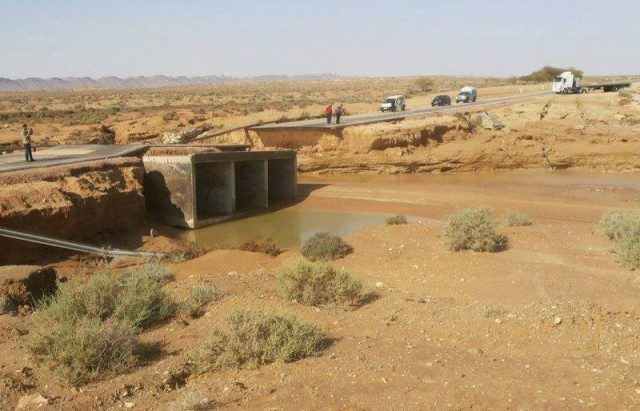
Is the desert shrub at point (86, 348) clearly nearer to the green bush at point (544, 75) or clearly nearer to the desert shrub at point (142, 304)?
the desert shrub at point (142, 304)

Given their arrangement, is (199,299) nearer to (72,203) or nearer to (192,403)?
(192,403)

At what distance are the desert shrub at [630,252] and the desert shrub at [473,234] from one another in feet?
8.85

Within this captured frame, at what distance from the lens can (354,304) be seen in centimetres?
981

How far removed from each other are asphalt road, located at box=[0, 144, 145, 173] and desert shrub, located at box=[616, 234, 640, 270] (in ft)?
55.2

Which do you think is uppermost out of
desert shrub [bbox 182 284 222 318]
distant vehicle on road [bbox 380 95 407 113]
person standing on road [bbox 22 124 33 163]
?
distant vehicle on road [bbox 380 95 407 113]

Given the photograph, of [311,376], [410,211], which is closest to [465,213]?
[410,211]

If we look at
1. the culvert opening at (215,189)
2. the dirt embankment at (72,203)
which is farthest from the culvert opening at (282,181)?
the dirt embankment at (72,203)

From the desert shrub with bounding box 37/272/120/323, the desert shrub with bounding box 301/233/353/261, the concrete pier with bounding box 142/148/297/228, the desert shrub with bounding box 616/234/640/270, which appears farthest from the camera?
the concrete pier with bounding box 142/148/297/228

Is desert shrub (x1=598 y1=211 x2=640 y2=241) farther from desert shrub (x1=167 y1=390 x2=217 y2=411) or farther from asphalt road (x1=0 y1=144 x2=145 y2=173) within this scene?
asphalt road (x1=0 y1=144 x2=145 y2=173)

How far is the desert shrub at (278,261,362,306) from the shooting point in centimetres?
966

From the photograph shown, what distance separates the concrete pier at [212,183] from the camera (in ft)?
63.9

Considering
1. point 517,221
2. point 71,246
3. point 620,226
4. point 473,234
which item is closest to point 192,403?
point 473,234

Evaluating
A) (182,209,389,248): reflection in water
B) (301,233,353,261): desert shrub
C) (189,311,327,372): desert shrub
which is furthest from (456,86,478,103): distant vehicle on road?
(189,311,327,372): desert shrub

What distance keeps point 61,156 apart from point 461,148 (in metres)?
19.9
